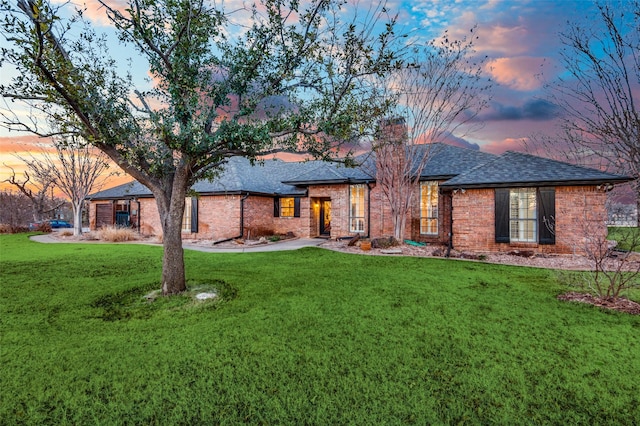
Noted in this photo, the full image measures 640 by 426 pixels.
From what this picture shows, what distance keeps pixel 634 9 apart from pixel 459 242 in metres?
8.24

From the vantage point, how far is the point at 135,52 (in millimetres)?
5512

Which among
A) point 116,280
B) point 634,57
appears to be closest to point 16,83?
point 116,280

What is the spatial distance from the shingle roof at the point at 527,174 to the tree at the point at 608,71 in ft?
5.10

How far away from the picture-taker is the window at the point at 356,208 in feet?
51.2

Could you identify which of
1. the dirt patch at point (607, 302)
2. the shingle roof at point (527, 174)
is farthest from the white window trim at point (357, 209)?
the dirt patch at point (607, 302)

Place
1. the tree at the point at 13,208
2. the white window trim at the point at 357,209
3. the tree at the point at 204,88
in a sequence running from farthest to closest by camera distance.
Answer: the tree at the point at 13,208
the white window trim at the point at 357,209
the tree at the point at 204,88

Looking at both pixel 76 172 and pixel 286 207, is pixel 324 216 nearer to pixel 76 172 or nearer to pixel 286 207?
pixel 286 207

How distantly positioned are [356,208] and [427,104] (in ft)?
19.6

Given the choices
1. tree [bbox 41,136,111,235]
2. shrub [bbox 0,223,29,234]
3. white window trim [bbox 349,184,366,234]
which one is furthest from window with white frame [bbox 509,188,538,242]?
shrub [bbox 0,223,29,234]

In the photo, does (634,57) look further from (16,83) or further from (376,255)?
(16,83)

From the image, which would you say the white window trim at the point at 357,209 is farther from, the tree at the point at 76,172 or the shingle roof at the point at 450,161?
the tree at the point at 76,172

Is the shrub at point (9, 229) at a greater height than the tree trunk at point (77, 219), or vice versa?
the tree trunk at point (77, 219)

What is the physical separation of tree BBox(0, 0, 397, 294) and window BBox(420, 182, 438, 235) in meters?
9.27

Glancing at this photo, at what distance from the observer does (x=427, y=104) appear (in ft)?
42.6
